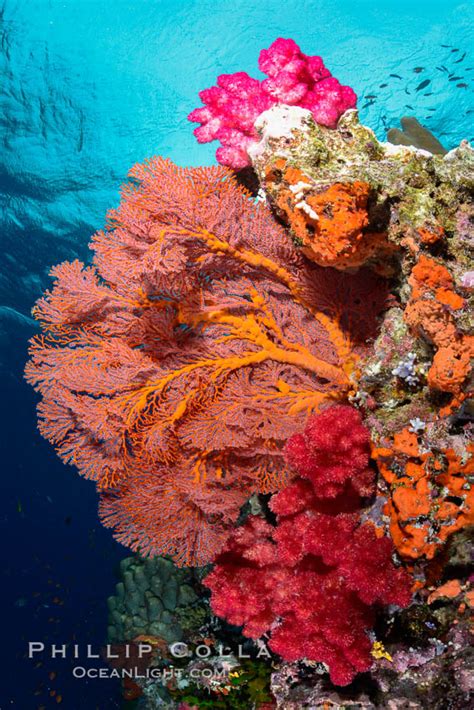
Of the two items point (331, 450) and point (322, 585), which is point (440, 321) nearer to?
point (331, 450)

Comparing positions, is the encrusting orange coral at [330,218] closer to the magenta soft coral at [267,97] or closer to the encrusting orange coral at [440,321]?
the encrusting orange coral at [440,321]

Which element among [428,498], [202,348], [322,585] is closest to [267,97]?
[202,348]

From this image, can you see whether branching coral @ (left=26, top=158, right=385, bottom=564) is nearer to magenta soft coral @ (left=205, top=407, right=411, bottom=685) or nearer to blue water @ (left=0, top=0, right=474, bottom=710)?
magenta soft coral @ (left=205, top=407, right=411, bottom=685)

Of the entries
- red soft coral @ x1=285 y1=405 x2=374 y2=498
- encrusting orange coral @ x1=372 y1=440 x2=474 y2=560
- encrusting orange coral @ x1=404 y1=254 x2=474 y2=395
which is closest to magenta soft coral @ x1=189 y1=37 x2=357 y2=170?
encrusting orange coral @ x1=404 y1=254 x2=474 y2=395

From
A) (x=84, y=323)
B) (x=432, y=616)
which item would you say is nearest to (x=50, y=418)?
(x=84, y=323)

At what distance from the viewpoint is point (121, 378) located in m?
3.95

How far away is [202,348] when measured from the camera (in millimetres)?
4023

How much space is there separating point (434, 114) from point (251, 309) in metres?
18.4

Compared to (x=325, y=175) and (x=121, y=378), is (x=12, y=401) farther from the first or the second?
(x=325, y=175)

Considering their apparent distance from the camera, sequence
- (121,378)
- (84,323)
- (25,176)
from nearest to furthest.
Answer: (121,378)
(84,323)
(25,176)

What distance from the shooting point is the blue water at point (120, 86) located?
14.6 metres

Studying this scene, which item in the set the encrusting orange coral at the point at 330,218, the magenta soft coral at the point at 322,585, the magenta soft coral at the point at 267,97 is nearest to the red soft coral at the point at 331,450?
the magenta soft coral at the point at 322,585

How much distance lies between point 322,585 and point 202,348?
2.14 m

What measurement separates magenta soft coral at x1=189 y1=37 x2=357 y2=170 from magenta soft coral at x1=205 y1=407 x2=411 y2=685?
2.53 meters
